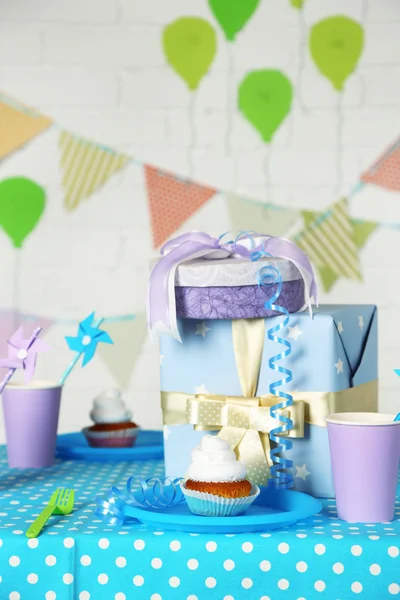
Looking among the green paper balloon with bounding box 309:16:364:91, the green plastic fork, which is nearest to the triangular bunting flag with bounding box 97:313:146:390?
the green paper balloon with bounding box 309:16:364:91

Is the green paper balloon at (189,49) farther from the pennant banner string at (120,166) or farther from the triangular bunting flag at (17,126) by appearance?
the triangular bunting flag at (17,126)

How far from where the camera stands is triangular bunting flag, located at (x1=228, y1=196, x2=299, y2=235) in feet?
8.24

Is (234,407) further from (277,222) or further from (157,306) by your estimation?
(277,222)

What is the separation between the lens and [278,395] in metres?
1.07

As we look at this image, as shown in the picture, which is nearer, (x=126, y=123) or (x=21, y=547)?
(x=21, y=547)

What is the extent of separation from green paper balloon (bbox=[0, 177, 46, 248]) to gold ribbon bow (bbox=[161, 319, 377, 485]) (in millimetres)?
1516

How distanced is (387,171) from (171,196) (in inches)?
25.4

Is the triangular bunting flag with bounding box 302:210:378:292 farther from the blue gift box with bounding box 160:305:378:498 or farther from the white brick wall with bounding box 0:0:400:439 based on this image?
the blue gift box with bounding box 160:305:378:498

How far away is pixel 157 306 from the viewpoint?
1088mm

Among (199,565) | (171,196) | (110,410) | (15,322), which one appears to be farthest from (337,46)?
(199,565)

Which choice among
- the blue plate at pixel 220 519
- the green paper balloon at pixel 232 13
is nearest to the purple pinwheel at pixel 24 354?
the blue plate at pixel 220 519

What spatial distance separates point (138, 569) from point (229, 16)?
2036 mm

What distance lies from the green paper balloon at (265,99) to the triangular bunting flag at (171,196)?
0.81 feet

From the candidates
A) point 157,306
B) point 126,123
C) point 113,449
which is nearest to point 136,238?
point 126,123
